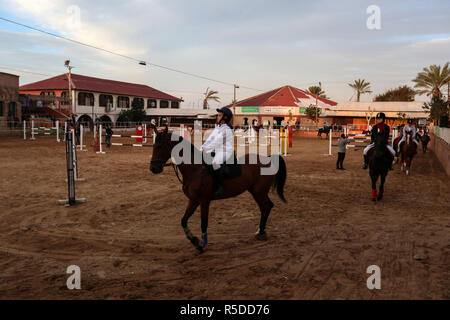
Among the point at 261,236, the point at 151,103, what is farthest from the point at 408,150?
the point at 151,103

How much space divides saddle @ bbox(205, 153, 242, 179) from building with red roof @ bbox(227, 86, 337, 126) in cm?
4593

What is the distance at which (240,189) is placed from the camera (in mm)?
5906

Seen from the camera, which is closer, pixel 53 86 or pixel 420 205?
pixel 420 205

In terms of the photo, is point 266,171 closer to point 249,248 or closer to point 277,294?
point 249,248

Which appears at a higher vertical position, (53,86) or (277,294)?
(53,86)

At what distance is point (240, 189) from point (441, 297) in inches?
131

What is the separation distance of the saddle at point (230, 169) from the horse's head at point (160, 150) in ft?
2.51

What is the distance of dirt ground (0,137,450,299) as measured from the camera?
413 cm

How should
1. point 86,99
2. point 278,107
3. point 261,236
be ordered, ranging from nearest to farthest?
point 261,236
point 86,99
point 278,107

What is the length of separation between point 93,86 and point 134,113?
25.6 feet

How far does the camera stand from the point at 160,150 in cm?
549

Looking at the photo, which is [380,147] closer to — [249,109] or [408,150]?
[408,150]

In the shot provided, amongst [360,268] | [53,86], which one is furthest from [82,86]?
[360,268]
